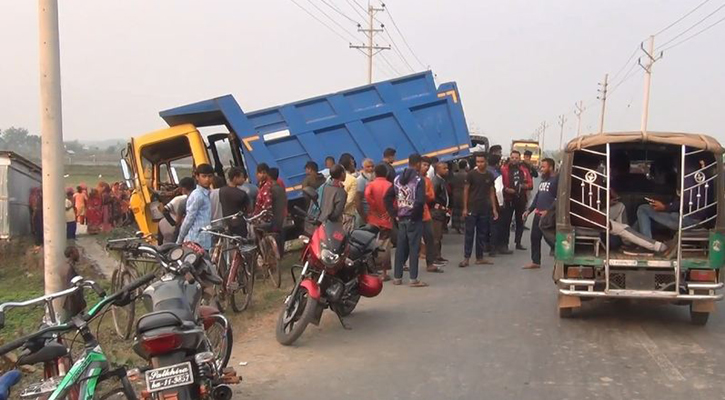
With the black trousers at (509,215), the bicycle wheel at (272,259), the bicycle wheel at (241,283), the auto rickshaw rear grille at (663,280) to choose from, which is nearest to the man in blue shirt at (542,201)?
the black trousers at (509,215)

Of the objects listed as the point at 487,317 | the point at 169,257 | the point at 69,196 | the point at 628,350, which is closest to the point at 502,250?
the point at 487,317

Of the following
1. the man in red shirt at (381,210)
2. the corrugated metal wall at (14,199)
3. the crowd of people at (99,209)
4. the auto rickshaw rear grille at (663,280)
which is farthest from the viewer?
the crowd of people at (99,209)

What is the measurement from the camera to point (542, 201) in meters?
10.4

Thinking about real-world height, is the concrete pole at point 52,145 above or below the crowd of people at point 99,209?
above

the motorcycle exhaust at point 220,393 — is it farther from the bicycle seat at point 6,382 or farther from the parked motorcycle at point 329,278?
the parked motorcycle at point 329,278

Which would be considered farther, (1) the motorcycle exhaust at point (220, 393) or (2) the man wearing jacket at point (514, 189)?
(2) the man wearing jacket at point (514, 189)

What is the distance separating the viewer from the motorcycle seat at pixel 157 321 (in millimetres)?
3592

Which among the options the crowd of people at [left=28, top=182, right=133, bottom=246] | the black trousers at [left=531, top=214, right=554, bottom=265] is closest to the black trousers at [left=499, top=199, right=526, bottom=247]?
the black trousers at [left=531, top=214, right=554, bottom=265]

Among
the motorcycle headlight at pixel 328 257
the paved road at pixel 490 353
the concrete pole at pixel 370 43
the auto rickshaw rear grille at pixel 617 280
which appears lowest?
the paved road at pixel 490 353

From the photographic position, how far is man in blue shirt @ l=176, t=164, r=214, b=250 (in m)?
7.58

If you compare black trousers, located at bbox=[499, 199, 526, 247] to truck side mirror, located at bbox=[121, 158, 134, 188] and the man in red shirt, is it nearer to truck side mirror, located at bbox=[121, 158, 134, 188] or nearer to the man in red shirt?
the man in red shirt

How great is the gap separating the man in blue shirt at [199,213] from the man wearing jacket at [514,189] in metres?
5.67

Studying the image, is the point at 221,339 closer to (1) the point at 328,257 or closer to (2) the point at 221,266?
(1) the point at 328,257

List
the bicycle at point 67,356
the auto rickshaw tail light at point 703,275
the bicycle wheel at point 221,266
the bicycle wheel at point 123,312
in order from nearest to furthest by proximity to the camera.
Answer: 1. the bicycle at point 67,356
2. the auto rickshaw tail light at point 703,275
3. the bicycle wheel at point 123,312
4. the bicycle wheel at point 221,266
